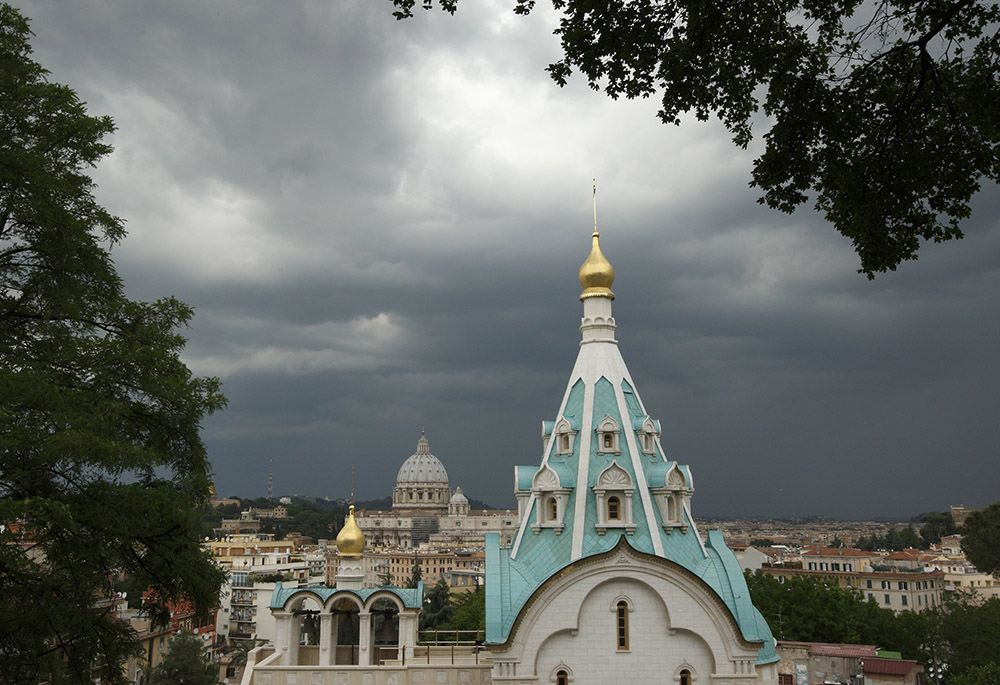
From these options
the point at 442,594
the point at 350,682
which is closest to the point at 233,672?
the point at 442,594

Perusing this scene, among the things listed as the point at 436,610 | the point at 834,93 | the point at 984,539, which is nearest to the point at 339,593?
the point at 834,93

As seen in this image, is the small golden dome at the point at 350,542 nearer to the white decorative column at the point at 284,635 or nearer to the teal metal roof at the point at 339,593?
the teal metal roof at the point at 339,593

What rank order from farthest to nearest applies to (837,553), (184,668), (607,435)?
(837,553)
(184,668)
(607,435)

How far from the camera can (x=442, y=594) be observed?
61.1 metres

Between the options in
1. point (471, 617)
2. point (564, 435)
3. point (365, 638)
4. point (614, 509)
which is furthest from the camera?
point (471, 617)

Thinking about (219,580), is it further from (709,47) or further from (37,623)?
(709,47)

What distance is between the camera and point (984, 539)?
243 ft

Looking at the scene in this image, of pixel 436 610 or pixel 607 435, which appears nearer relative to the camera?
pixel 607 435

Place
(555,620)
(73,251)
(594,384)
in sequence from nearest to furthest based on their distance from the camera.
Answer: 1. (73,251)
2. (555,620)
3. (594,384)

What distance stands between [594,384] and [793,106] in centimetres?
1611

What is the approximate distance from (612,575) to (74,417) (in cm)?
1455

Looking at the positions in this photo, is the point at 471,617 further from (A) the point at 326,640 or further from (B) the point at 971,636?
(A) the point at 326,640

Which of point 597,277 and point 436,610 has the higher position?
point 597,277

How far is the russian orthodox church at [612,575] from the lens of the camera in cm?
2047
